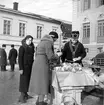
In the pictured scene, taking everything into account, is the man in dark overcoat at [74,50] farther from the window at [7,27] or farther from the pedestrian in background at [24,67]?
the window at [7,27]

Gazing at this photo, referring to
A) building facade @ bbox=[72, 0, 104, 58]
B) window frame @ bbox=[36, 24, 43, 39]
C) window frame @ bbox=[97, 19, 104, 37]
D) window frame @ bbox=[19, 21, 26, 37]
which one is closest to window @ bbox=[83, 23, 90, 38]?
building facade @ bbox=[72, 0, 104, 58]

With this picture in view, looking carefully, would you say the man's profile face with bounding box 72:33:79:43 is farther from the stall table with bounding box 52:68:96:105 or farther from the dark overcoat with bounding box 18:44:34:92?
the dark overcoat with bounding box 18:44:34:92

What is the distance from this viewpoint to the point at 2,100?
552 centimetres

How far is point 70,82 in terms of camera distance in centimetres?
432

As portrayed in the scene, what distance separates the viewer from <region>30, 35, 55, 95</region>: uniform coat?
4555 millimetres

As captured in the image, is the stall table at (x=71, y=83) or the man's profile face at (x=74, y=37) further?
the man's profile face at (x=74, y=37)

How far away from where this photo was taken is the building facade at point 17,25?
26.2m

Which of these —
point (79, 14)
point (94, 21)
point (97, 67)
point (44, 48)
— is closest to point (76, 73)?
point (97, 67)

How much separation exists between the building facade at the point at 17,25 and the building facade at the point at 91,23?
562cm

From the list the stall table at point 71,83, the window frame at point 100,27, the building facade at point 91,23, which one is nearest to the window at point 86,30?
the building facade at point 91,23

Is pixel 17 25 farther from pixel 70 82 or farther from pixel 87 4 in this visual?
pixel 70 82

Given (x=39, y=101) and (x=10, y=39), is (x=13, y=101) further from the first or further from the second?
(x=10, y=39)

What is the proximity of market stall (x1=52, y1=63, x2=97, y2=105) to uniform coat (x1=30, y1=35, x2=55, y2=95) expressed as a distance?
248 millimetres

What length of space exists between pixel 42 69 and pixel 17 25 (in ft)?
78.2
